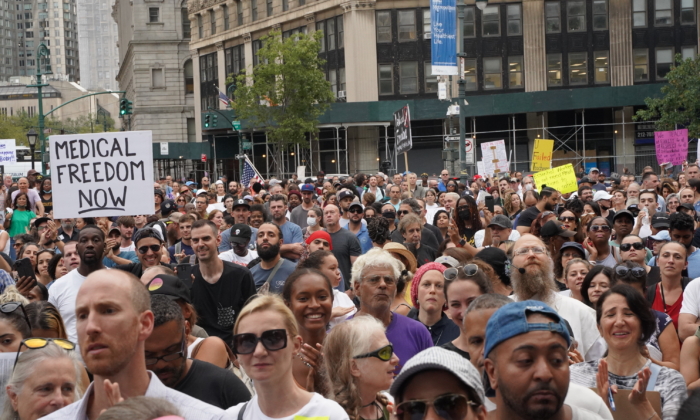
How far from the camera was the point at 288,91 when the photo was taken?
148 ft

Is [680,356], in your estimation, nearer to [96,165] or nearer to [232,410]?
[232,410]

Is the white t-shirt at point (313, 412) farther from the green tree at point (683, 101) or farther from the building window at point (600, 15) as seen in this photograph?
the building window at point (600, 15)

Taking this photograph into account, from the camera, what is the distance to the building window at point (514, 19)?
2042 inches

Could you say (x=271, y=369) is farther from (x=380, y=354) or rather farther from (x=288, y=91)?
(x=288, y=91)

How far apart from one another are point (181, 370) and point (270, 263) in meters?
4.46

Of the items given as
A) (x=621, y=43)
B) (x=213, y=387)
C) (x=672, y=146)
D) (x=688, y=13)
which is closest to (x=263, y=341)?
(x=213, y=387)

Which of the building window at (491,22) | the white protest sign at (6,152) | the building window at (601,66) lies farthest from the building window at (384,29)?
the white protest sign at (6,152)

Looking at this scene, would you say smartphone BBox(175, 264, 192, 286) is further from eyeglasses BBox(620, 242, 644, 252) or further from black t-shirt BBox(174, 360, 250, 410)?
eyeglasses BBox(620, 242, 644, 252)

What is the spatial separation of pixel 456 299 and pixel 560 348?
7.99 ft

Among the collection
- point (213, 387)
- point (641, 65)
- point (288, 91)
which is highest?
point (641, 65)

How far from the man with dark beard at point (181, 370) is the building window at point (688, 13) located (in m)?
51.2

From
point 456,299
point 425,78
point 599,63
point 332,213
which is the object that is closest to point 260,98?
point 425,78

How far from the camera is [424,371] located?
3.50 meters

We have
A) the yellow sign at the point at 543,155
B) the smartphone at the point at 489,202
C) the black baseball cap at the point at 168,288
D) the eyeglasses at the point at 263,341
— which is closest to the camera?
the eyeglasses at the point at 263,341
